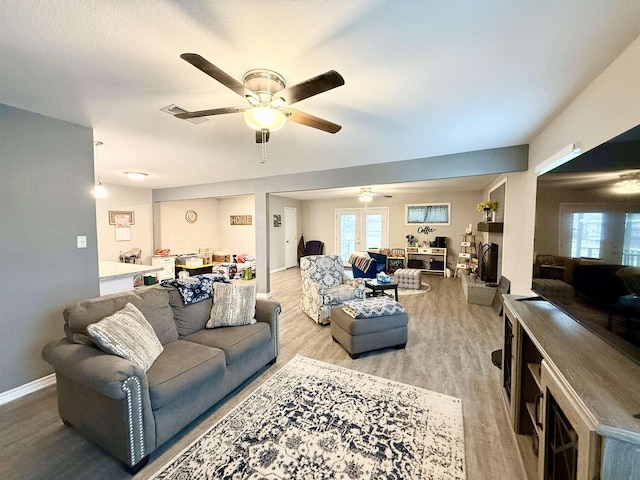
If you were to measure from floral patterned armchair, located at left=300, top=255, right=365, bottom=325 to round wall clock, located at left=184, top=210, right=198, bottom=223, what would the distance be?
4833 millimetres

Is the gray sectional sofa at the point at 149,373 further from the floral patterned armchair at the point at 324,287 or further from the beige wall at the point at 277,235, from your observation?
the beige wall at the point at 277,235

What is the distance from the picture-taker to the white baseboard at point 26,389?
2.18m

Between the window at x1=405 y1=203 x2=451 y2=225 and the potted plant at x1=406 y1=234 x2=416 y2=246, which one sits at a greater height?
the window at x1=405 y1=203 x2=451 y2=225

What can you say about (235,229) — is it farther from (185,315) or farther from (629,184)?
(629,184)

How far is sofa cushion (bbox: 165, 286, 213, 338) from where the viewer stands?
2365mm

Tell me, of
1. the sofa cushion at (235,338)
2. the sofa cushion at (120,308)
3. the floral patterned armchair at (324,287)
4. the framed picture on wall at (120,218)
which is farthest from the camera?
the framed picture on wall at (120,218)

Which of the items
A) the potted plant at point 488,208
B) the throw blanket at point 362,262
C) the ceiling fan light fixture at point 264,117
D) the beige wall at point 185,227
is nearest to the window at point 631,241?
the ceiling fan light fixture at point 264,117

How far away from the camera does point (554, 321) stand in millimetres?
1623

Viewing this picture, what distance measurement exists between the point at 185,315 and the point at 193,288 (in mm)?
254

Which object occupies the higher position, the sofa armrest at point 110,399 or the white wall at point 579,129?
the white wall at point 579,129

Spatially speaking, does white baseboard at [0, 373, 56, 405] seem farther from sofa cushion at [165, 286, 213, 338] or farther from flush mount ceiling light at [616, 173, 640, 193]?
flush mount ceiling light at [616, 173, 640, 193]

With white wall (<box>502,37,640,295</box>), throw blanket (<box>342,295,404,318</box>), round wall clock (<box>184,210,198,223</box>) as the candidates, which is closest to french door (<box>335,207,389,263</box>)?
round wall clock (<box>184,210,198,223</box>)

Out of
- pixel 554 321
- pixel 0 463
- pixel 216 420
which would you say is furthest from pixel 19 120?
pixel 554 321

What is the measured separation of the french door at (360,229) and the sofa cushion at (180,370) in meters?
7.01
